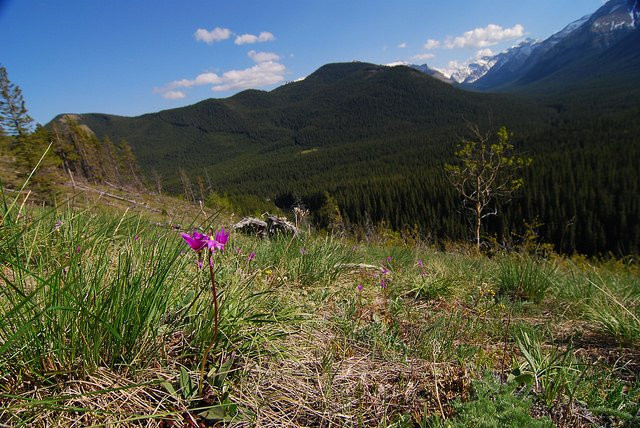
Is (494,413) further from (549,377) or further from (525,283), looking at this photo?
(525,283)

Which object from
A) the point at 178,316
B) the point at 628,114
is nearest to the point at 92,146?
the point at 178,316

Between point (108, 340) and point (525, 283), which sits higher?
point (108, 340)

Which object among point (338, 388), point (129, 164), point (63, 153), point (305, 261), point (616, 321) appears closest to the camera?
point (338, 388)

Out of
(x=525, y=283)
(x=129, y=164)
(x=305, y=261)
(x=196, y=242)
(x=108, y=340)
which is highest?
(x=129, y=164)

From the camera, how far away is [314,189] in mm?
116438

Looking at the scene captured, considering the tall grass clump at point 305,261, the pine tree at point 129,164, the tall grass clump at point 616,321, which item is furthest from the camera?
the pine tree at point 129,164

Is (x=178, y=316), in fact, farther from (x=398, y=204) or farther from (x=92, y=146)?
(x=398, y=204)

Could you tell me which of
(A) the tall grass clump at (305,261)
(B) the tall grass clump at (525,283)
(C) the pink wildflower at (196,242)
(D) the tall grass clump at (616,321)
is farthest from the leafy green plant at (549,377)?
(B) the tall grass clump at (525,283)

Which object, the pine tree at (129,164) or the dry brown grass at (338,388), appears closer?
the dry brown grass at (338,388)

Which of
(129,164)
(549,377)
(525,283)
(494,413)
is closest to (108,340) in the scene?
(494,413)

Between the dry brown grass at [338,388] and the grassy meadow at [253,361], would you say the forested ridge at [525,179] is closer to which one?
the grassy meadow at [253,361]

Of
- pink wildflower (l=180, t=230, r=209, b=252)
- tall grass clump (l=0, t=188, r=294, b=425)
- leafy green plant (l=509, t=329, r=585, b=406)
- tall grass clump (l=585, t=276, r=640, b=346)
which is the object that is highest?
pink wildflower (l=180, t=230, r=209, b=252)

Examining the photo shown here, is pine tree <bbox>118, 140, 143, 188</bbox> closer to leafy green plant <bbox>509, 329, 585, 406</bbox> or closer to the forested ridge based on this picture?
the forested ridge

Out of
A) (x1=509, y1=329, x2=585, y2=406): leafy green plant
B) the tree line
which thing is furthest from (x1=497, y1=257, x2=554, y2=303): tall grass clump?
the tree line
